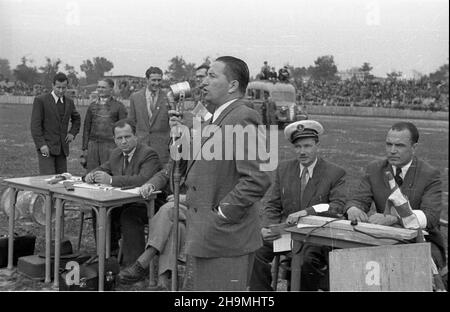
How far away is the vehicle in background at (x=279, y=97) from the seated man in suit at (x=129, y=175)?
1494cm

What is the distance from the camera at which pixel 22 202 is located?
4.71m

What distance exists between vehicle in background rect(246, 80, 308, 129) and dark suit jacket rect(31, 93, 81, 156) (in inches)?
544

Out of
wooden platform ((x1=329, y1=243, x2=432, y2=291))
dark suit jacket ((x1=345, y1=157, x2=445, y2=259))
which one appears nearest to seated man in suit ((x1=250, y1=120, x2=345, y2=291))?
dark suit jacket ((x1=345, y1=157, x2=445, y2=259))

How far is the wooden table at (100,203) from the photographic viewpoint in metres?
3.77

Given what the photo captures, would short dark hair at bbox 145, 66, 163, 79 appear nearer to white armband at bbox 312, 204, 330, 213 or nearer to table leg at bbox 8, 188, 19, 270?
table leg at bbox 8, 188, 19, 270

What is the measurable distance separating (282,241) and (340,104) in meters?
27.0

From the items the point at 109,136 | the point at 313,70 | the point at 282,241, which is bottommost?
the point at 282,241

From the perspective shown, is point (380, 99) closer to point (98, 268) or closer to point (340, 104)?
point (340, 104)

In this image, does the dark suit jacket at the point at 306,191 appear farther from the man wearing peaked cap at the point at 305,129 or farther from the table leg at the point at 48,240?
the table leg at the point at 48,240

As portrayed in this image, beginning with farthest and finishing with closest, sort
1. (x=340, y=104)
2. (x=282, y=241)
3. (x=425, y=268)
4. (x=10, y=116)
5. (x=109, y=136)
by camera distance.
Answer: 1. (x=340, y=104)
2. (x=10, y=116)
3. (x=109, y=136)
4. (x=282, y=241)
5. (x=425, y=268)

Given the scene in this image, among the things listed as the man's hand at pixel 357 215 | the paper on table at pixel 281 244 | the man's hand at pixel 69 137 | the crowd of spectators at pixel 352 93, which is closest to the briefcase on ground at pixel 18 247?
the man's hand at pixel 69 137

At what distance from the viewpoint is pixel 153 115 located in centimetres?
536

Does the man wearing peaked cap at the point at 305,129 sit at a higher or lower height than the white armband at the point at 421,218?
higher
